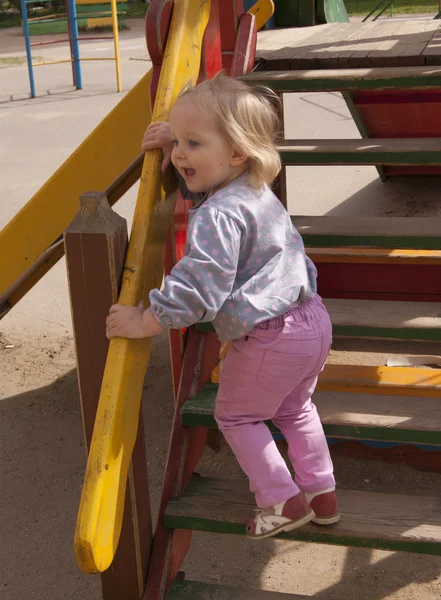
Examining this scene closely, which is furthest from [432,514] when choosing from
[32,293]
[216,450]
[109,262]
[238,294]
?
[32,293]

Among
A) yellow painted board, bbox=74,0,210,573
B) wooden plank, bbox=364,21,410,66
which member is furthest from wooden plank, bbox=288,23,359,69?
yellow painted board, bbox=74,0,210,573

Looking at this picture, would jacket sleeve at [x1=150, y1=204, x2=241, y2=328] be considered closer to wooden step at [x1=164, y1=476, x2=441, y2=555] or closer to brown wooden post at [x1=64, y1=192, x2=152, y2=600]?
brown wooden post at [x1=64, y1=192, x2=152, y2=600]

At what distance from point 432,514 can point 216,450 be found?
141 centimetres

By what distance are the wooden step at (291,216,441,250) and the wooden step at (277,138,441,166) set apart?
0.21 metres

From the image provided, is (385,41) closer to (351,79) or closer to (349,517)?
(351,79)

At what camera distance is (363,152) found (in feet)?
9.45

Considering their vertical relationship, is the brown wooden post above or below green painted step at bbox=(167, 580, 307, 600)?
above

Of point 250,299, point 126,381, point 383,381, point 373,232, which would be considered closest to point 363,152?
point 373,232

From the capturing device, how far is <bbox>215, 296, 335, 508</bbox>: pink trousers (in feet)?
7.04

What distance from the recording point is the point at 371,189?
741 centimetres

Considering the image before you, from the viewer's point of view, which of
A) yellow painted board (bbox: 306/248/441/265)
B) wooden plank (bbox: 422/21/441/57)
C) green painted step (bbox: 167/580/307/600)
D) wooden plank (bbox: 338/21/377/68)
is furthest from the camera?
yellow painted board (bbox: 306/248/441/265)

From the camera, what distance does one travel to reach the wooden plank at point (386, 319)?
2809 millimetres

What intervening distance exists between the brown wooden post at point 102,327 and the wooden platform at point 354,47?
1.51 meters

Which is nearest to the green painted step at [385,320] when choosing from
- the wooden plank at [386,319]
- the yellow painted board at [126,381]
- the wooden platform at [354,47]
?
the wooden plank at [386,319]
